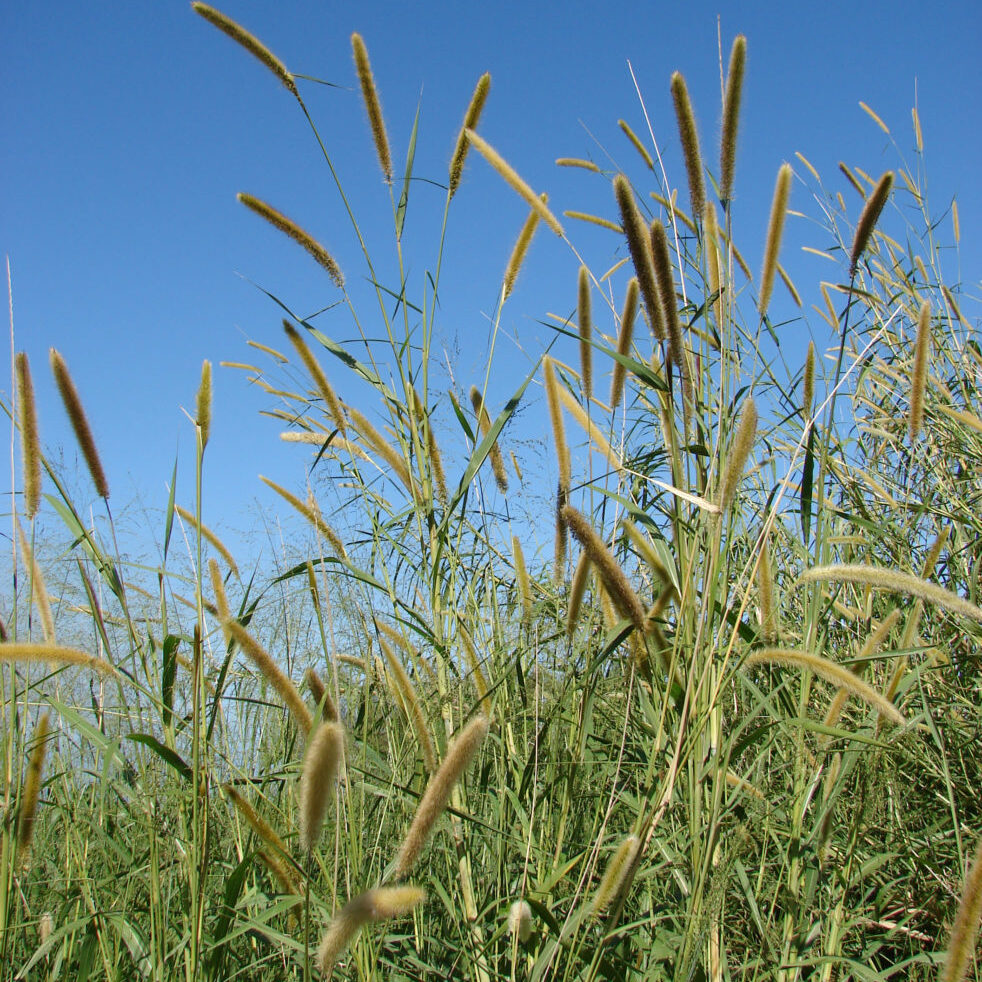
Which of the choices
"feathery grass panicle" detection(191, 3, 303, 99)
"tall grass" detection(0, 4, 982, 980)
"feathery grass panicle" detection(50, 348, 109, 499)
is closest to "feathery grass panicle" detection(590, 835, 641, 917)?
"tall grass" detection(0, 4, 982, 980)

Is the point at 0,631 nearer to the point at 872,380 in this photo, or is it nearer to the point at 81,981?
the point at 81,981

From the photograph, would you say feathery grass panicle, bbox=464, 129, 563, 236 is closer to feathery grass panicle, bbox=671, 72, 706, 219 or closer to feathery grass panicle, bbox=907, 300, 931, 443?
feathery grass panicle, bbox=671, 72, 706, 219

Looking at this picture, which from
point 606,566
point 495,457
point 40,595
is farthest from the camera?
point 495,457

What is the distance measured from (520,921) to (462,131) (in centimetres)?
184

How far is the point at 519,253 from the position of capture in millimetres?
2064

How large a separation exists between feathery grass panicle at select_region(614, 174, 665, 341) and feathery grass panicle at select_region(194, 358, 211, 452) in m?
0.81

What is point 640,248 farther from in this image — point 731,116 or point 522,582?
point 522,582

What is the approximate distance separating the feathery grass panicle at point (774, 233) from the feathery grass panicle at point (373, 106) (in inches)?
36.9

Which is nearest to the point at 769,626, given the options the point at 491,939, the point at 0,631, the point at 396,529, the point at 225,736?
the point at 491,939

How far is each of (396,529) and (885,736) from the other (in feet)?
4.00

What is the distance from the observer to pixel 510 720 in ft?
5.71

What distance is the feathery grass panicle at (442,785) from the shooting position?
90 cm

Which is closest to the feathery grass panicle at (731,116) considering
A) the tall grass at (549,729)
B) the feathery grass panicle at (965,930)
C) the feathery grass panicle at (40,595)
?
the tall grass at (549,729)

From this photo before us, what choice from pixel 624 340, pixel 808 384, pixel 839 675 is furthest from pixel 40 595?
pixel 808 384
